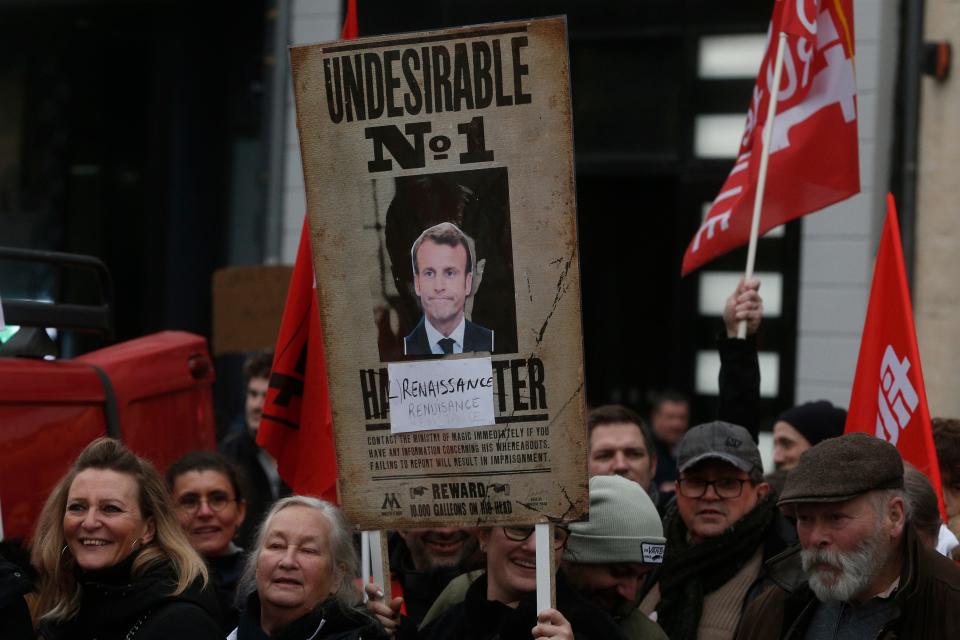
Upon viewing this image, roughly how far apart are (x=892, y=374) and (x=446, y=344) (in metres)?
1.94

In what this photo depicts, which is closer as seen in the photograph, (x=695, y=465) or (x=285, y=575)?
(x=285, y=575)

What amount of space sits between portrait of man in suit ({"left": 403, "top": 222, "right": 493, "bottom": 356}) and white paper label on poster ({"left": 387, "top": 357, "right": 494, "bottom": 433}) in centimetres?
4

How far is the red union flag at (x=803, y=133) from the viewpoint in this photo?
6.15 m

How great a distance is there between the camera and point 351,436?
4.03 m

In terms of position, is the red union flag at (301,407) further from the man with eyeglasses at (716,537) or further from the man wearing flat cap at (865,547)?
the man wearing flat cap at (865,547)

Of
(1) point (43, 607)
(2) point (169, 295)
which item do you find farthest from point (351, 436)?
(2) point (169, 295)

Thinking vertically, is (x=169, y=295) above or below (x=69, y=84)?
below

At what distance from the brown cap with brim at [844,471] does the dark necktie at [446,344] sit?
0.88 metres

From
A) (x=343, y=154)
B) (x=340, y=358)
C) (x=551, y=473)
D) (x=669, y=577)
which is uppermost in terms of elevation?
(x=343, y=154)

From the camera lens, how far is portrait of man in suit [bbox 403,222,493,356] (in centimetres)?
389

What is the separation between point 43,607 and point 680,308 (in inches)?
291

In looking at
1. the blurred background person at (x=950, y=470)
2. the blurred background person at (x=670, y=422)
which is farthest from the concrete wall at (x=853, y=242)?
the blurred background person at (x=950, y=470)

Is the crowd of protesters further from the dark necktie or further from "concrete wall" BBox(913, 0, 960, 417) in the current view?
"concrete wall" BBox(913, 0, 960, 417)

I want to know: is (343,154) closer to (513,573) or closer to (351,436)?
(351,436)
